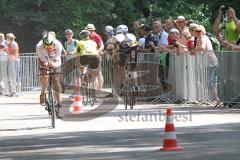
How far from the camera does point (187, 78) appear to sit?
21.8m

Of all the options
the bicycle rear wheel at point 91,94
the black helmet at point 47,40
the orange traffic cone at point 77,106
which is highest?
the black helmet at point 47,40

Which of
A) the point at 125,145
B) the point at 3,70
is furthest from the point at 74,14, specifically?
the point at 125,145

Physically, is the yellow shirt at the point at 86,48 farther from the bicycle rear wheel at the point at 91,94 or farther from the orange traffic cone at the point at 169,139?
the orange traffic cone at the point at 169,139

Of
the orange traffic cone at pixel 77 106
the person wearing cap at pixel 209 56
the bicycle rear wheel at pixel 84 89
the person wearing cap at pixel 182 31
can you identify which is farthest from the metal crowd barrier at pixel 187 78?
the orange traffic cone at pixel 77 106

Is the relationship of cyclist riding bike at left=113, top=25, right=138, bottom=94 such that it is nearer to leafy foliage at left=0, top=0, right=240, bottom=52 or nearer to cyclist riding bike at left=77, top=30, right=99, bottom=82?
cyclist riding bike at left=77, top=30, right=99, bottom=82

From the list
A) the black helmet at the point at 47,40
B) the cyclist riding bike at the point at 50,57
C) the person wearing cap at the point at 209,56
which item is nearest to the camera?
the cyclist riding bike at the point at 50,57

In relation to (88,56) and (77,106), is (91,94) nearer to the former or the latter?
(88,56)

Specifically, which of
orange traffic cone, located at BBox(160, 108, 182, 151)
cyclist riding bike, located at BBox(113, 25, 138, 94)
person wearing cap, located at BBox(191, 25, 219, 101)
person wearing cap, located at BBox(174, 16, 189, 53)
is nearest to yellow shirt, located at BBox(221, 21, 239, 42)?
person wearing cap, located at BBox(191, 25, 219, 101)

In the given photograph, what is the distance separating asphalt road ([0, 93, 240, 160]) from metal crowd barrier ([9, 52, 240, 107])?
598 millimetres

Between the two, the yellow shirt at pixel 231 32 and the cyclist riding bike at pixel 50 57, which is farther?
the yellow shirt at pixel 231 32

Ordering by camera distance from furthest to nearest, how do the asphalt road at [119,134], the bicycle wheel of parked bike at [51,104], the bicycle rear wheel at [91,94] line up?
the bicycle rear wheel at [91,94] < the bicycle wheel of parked bike at [51,104] < the asphalt road at [119,134]

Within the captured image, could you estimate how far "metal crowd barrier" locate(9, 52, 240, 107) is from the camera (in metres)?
20.1

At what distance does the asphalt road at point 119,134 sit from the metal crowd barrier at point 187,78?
598mm

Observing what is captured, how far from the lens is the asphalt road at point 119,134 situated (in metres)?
12.4
